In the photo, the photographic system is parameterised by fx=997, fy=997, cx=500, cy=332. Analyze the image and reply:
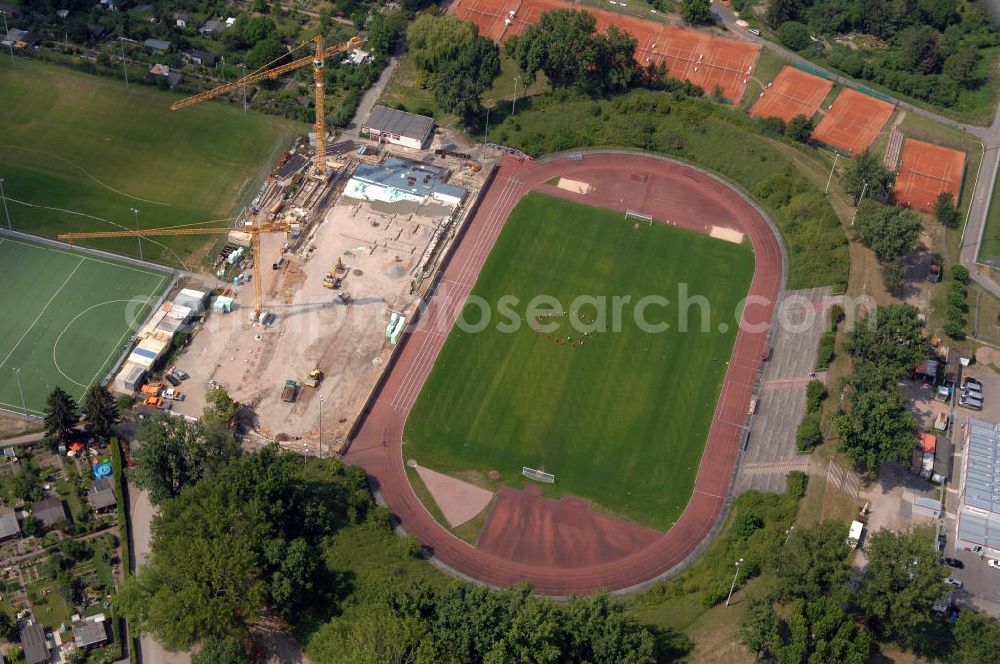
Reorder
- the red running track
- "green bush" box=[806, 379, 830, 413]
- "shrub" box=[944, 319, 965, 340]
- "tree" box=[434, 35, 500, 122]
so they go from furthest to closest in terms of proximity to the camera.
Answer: "tree" box=[434, 35, 500, 122] < "shrub" box=[944, 319, 965, 340] < "green bush" box=[806, 379, 830, 413] < the red running track

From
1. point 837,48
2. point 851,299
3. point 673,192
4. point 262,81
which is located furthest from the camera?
point 837,48

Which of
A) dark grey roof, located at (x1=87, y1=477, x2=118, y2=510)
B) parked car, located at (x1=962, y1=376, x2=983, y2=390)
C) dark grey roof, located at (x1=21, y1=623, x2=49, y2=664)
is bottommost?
dark grey roof, located at (x1=21, y1=623, x2=49, y2=664)

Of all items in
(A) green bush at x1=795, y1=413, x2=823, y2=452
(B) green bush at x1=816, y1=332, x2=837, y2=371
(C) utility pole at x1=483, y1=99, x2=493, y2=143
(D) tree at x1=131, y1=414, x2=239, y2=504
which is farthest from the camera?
(C) utility pole at x1=483, y1=99, x2=493, y2=143

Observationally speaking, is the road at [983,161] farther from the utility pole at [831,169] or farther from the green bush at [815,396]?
the green bush at [815,396]

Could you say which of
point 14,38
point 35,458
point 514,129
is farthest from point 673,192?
point 14,38

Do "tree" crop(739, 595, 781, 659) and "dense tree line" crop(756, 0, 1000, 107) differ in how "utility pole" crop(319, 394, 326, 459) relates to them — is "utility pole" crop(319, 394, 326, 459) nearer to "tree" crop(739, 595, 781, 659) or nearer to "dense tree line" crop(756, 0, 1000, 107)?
"tree" crop(739, 595, 781, 659)

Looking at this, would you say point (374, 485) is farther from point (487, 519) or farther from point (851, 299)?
point (851, 299)

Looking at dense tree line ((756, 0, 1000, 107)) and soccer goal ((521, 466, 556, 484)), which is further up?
dense tree line ((756, 0, 1000, 107))

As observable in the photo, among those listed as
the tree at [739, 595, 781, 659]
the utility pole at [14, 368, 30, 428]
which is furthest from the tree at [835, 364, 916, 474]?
the utility pole at [14, 368, 30, 428]
